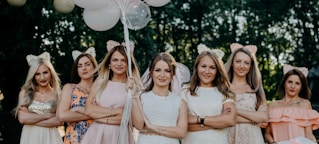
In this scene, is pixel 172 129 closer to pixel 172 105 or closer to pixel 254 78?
pixel 172 105

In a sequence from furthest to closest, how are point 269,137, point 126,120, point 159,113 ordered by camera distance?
1. point 269,137
2. point 126,120
3. point 159,113

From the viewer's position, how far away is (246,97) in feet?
16.4

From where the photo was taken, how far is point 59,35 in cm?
995

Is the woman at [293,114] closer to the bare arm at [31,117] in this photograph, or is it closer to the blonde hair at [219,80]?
the blonde hair at [219,80]

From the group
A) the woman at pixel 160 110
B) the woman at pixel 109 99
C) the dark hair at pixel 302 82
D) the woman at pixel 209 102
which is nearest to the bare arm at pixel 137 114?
the woman at pixel 160 110

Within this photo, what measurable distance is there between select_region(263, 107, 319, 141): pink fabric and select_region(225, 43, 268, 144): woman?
225 mm

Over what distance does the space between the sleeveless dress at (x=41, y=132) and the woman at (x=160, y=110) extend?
1.55 metres

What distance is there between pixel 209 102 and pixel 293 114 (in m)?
1.02

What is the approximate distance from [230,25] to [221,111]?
13014mm

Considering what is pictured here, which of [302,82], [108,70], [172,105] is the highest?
[108,70]

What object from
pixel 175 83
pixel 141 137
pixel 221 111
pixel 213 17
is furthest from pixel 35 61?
pixel 213 17

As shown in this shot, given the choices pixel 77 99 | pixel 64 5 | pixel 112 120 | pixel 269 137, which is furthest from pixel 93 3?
pixel 64 5

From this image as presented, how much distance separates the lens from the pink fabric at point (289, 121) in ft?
16.8

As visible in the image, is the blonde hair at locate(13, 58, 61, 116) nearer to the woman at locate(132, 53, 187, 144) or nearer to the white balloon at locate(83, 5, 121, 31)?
the white balloon at locate(83, 5, 121, 31)
